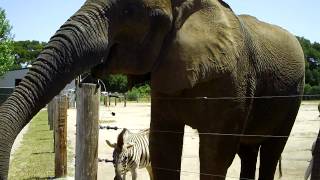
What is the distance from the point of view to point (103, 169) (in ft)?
35.8

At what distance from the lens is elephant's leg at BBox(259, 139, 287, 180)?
5.19 m

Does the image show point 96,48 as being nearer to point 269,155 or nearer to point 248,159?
point 269,155

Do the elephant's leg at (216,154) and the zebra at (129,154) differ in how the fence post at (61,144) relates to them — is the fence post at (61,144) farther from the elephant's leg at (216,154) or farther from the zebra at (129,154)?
the elephant's leg at (216,154)

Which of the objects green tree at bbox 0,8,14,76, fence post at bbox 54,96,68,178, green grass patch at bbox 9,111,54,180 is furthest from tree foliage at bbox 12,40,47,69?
fence post at bbox 54,96,68,178

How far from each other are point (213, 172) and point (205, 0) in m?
1.34

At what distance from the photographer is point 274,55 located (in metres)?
4.85

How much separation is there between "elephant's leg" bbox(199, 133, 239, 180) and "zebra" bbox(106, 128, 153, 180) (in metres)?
4.30

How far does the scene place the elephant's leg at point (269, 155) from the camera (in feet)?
17.0

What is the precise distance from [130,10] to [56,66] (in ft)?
2.31

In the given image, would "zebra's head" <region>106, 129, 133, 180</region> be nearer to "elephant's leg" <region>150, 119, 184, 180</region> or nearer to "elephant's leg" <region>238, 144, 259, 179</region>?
"elephant's leg" <region>238, 144, 259, 179</region>

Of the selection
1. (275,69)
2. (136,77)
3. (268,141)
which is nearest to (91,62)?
(136,77)

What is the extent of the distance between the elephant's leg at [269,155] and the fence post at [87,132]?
5.66 ft

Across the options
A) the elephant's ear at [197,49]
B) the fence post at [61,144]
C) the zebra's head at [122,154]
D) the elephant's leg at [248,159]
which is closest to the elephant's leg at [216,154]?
the elephant's ear at [197,49]

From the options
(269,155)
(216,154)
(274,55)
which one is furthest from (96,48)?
(269,155)
